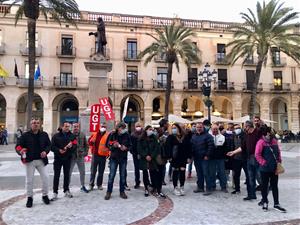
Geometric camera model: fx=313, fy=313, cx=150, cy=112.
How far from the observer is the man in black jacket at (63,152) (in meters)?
7.16

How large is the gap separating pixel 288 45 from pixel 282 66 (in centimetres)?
1455

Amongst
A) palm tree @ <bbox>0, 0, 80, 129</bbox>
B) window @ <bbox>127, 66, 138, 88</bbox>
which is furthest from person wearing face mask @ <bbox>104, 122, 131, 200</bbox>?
window @ <bbox>127, 66, 138, 88</bbox>

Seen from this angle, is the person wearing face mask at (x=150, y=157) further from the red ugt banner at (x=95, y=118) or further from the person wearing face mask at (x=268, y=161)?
the red ugt banner at (x=95, y=118)

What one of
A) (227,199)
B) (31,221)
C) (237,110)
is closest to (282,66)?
(237,110)

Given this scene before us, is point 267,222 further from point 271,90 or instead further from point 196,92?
point 271,90

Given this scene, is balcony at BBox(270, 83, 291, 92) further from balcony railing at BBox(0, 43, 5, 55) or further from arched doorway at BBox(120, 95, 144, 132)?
balcony railing at BBox(0, 43, 5, 55)

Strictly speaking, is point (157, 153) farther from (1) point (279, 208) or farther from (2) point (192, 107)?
(2) point (192, 107)

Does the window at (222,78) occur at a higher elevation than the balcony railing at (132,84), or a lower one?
higher

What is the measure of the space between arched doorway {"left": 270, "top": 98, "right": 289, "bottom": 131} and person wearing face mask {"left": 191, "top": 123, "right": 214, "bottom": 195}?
37276 millimetres

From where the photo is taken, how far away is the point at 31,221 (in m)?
5.38

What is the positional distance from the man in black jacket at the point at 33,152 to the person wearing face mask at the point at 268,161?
174 inches

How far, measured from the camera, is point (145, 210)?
6074 mm

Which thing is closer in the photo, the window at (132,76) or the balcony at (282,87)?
the window at (132,76)

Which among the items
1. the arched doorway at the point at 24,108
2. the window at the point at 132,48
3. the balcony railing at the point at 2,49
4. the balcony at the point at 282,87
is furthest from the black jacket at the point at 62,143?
the balcony at the point at 282,87
